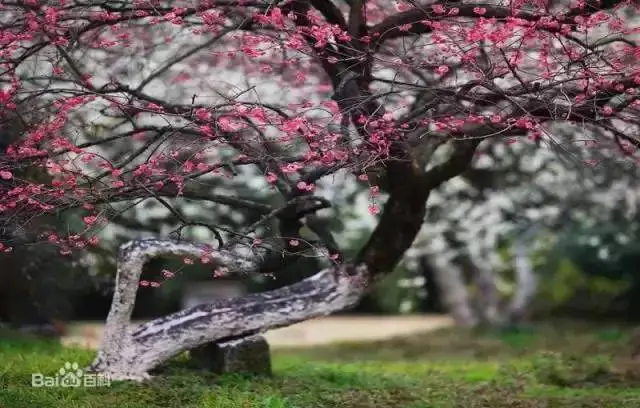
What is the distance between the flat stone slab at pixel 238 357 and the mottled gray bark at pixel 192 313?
18 centimetres

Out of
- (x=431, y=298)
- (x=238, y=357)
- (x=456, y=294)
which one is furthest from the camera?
(x=431, y=298)

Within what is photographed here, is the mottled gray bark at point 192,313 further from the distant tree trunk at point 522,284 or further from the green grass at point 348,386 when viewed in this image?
the distant tree trunk at point 522,284

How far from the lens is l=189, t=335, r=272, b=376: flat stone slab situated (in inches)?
333

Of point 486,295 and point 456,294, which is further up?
point 456,294

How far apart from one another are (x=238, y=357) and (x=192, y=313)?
2.27ft

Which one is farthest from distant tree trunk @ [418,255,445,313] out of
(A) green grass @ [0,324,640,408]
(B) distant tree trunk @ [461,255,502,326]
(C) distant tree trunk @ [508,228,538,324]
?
(A) green grass @ [0,324,640,408]

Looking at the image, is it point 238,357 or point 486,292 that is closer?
point 238,357

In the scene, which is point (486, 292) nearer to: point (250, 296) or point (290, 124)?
point (250, 296)

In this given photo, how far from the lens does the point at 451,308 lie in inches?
787

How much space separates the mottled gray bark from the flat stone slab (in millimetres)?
184

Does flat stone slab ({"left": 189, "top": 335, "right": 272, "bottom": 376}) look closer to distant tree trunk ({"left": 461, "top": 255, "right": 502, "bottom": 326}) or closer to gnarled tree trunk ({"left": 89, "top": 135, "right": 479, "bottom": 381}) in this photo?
gnarled tree trunk ({"left": 89, "top": 135, "right": 479, "bottom": 381})

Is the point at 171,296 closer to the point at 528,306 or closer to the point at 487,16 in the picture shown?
the point at 528,306

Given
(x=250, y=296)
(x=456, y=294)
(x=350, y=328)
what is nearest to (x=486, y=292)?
(x=456, y=294)

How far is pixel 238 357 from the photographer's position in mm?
8492
